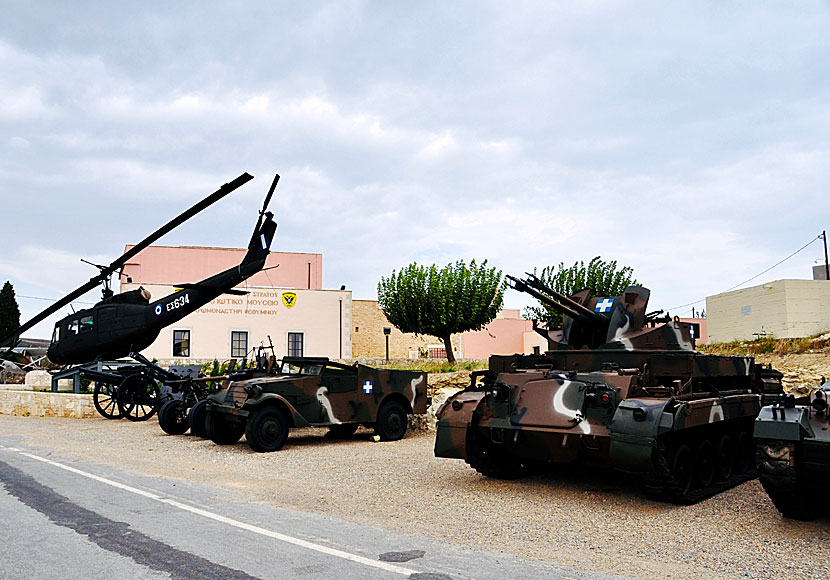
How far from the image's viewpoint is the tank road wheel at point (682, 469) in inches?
305

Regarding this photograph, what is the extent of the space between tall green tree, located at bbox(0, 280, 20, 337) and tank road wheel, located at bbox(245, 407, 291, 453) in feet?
125

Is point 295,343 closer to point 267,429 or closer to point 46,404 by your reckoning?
point 46,404

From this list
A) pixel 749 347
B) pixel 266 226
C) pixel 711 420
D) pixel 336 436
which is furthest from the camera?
pixel 266 226

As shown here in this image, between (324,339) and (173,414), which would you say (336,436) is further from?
(324,339)

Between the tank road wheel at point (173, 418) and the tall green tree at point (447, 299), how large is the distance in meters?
12.5

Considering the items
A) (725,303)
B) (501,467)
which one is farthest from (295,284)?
(501,467)

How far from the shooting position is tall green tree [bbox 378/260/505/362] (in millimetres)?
27500

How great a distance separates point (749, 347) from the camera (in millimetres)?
18875

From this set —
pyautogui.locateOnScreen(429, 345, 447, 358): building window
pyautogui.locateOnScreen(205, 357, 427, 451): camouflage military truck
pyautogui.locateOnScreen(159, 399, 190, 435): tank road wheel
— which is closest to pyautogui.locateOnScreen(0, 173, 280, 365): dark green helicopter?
pyautogui.locateOnScreen(159, 399, 190, 435): tank road wheel

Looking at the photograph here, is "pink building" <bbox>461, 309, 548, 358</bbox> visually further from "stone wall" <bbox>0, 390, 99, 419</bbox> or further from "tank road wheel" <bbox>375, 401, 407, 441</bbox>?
"tank road wheel" <bbox>375, 401, 407, 441</bbox>

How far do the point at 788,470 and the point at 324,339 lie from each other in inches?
1095

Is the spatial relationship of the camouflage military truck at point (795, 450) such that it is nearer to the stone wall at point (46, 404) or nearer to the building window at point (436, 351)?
the stone wall at point (46, 404)

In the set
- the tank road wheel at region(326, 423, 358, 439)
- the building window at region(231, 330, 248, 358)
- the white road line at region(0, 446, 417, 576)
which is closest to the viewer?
the white road line at region(0, 446, 417, 576)

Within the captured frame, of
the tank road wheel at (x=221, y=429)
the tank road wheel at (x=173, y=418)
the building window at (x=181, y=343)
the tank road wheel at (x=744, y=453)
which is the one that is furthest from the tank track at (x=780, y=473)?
the building window at (x=181, y=343)
